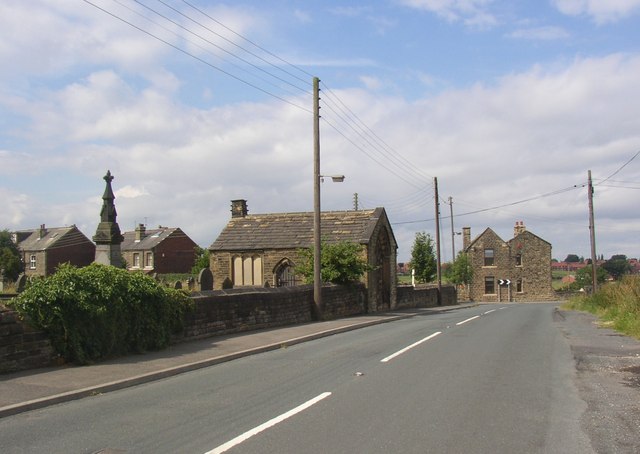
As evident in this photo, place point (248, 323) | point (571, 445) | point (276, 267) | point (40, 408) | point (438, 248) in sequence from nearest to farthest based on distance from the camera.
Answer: point (571, 445) < point (40, 408) < point (248, 323) < point (276, 267) < point (438, 248)

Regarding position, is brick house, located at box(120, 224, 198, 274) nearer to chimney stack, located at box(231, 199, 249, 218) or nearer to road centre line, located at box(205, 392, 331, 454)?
chimney stack, located at box(231, 199, 249, 218)

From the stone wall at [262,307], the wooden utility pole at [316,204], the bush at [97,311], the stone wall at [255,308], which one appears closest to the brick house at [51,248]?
the stone wall at [262,307]

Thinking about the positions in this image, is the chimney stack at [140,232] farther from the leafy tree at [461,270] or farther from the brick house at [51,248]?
the leafy tree at [461,270]

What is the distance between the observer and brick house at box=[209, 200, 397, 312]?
33812mm

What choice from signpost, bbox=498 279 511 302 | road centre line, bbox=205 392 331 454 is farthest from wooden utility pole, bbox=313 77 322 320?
signpost, bbox=498 279 511 302

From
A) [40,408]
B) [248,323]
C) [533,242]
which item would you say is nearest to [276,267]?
[248,323]

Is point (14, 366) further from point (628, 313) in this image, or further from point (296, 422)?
point (628, 313)

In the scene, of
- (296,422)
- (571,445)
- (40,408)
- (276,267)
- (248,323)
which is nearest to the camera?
(571,445)

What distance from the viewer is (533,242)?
70562mm

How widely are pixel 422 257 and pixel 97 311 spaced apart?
162 ft

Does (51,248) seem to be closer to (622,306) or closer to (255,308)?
(255,308)

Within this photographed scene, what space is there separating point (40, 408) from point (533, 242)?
6793cm

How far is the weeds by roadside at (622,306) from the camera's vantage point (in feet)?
61.8

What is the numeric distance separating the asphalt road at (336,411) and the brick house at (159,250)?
64.4 metres
